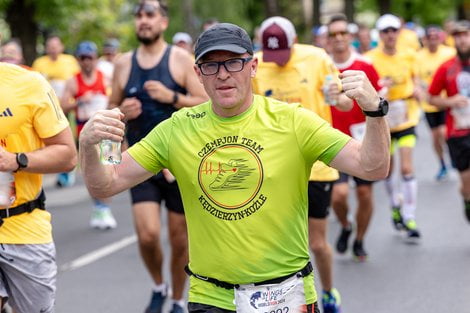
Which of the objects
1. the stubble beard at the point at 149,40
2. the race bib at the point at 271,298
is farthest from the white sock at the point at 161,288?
the race bib at the point at 271,298

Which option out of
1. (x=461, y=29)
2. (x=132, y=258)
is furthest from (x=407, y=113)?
(x=132, y=258)

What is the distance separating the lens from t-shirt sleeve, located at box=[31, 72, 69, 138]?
518 cm

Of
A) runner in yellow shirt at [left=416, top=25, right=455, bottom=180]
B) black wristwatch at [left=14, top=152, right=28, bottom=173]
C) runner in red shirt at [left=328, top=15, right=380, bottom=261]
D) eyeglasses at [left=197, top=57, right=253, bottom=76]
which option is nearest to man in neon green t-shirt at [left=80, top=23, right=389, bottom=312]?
eyeglasses at [left=197, top=57, right=253, bottom=76]

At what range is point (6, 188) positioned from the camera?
5.06 m

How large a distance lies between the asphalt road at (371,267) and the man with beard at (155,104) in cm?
80

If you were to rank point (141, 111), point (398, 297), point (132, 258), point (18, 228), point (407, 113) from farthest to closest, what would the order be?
point (407, 113)
point (132, 258)
point (398, 297)
point (141, 111)
point (18, 228)

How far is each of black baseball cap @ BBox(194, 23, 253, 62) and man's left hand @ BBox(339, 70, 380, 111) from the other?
49 centimetres

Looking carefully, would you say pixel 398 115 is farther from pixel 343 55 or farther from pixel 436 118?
pixel 436 118

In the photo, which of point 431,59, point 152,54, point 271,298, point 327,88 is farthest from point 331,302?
point 431,59

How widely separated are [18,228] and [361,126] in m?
4.91

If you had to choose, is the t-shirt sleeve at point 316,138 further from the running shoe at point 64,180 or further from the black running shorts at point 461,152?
the running shoe at point 64,180

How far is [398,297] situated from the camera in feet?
26.4

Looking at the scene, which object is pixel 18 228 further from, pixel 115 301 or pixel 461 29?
pixel 461 29

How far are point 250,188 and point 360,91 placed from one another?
2.20 feet
